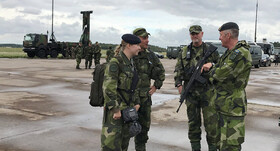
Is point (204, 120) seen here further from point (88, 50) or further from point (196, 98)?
point (88, 50)

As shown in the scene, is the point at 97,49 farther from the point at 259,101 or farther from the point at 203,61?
the point at 203,61

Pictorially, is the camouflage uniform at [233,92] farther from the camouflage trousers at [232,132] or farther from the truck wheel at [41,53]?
the truck wheel at [41,53]

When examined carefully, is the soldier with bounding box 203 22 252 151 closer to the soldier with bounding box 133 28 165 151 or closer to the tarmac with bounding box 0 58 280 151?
the soldier with bounding box 133 28 165 151

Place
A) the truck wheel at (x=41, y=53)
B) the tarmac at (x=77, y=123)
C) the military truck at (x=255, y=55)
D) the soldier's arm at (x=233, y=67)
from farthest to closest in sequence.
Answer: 1. the truck wheel at (x=41, y=53)
2. the military truck at (x=255, y=55)
3. the tarmac at (x=77, y=123)
4. the soldier's arm at (x=233, y=67)

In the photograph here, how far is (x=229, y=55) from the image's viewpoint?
3.55 meters

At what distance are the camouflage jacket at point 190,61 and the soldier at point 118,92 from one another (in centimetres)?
126

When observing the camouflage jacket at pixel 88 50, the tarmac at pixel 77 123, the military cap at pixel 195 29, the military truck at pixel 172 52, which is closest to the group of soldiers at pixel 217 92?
the military cap at pixel 195 29

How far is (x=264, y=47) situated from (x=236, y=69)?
3612 centimetres

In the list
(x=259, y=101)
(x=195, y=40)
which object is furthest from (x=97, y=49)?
(x=195, y=40)

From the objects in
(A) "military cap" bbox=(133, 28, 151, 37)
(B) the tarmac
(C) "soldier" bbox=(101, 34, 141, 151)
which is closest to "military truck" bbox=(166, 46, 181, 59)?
(B) the tarmac

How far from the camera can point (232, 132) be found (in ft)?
11.5

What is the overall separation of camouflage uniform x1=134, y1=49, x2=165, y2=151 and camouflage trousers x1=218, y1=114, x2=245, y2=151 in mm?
1055

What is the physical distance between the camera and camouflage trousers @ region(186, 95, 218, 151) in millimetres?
4352

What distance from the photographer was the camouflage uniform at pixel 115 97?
126 inches
